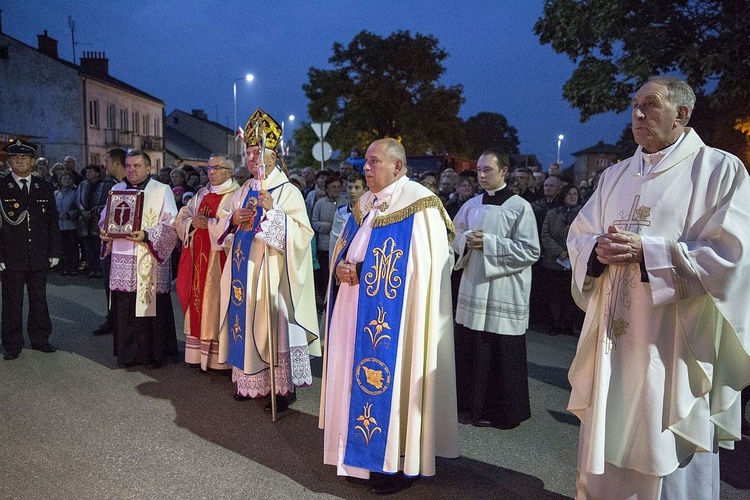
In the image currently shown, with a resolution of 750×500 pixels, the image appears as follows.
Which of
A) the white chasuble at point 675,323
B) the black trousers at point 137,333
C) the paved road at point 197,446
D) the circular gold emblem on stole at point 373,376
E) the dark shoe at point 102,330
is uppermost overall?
the white chasuble at point 675,323

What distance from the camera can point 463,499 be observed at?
381 cm

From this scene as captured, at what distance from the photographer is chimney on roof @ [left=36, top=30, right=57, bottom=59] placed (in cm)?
3077

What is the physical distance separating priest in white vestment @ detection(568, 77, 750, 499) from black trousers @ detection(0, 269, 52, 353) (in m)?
6.23

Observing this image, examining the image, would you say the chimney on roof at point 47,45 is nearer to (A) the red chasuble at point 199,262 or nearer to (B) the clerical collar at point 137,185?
(B) the clerical collar at point 137,185

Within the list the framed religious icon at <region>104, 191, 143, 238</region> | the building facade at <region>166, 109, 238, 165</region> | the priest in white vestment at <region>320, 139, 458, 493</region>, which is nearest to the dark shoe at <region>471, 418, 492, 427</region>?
the priest in white vestment at <region>320, 139, 458, 493</region>

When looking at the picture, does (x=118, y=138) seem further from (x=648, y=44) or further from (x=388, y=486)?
(x=388, y=486)

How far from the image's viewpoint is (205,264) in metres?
6.25

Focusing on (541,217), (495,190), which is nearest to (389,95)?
(541,217)

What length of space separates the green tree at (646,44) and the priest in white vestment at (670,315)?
793 centimetres

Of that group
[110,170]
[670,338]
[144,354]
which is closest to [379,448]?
[670,338]

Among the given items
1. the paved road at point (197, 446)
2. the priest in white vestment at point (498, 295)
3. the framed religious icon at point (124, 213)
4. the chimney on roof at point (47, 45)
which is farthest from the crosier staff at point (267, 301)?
the chimney on roof at point (47, 45)

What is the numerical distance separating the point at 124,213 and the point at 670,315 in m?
5.44

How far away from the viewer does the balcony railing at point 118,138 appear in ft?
114

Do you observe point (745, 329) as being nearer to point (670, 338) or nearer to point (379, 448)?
point (670, 338)
